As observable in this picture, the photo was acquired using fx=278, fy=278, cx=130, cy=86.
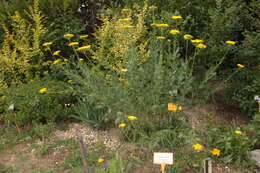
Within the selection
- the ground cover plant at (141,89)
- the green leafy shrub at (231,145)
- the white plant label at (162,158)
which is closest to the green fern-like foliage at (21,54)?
the ground cover plant at (141,89)

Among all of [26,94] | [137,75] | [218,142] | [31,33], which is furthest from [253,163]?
[31,33]

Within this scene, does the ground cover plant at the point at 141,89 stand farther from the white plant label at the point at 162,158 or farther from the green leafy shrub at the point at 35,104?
the white plant label at the point at 162,158

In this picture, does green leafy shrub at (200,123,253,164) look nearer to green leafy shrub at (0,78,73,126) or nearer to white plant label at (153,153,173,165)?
white plant label at (153,153,173,165)

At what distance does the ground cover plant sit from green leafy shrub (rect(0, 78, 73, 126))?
0.04 ft

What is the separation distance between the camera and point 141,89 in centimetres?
300

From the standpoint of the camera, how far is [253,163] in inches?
107

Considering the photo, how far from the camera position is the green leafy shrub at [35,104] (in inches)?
139

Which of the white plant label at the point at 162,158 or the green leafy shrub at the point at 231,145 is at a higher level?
the white plant label at the point at 162,158

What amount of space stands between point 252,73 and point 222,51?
1.55ft

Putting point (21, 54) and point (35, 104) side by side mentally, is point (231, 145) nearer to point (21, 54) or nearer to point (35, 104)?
point (35, 104)

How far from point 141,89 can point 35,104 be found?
142 centimetres

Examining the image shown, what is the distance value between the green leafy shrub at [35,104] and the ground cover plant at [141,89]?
1cm

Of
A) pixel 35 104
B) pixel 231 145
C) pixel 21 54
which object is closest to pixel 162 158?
pixel 231 145

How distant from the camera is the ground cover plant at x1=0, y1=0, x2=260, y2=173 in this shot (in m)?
2.85
